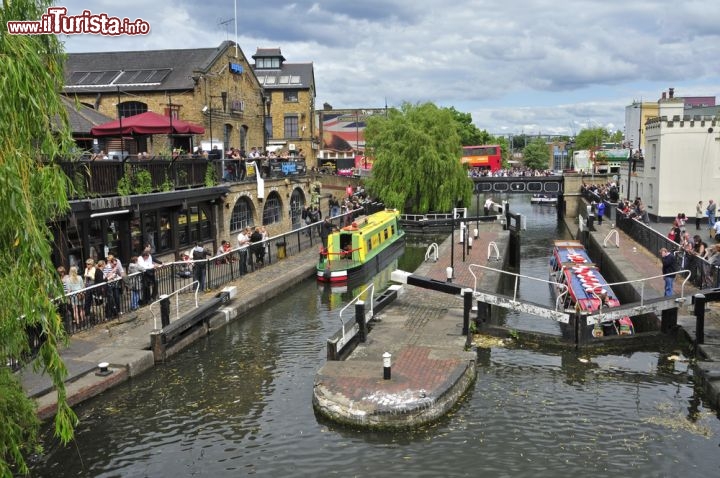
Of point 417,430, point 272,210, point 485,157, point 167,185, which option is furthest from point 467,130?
point 417,430

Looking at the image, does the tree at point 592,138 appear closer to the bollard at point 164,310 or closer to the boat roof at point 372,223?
the boat roof at point 372,223

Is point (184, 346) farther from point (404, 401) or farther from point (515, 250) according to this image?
point (515, 250)

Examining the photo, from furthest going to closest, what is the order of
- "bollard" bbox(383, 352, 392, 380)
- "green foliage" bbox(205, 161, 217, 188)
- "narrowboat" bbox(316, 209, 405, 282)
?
1. "green foliage" bbox(205, 161, 217, 188)
2. "narrowboat" bbox(316, 209, 405, 282)
3. "bollard" bbox(383, 352, 392, 380)

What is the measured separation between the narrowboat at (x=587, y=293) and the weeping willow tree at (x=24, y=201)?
460 inches

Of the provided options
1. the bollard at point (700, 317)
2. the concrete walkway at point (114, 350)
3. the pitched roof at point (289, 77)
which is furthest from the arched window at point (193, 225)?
the pitched roof at point (289, 77)

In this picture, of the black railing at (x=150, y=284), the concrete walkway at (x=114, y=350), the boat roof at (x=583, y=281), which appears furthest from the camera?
the boat roof at (x=583, y=281)

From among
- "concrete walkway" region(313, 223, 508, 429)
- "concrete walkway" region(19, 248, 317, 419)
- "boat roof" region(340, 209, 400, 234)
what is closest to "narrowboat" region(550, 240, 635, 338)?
"concrete walkway" region(313, 223, 508, 429)

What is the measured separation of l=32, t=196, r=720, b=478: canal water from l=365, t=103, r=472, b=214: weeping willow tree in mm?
27187

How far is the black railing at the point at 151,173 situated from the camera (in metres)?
16.5

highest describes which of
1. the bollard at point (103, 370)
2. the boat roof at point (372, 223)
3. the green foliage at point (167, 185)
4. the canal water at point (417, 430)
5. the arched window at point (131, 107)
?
the arched window at point (131, 107)

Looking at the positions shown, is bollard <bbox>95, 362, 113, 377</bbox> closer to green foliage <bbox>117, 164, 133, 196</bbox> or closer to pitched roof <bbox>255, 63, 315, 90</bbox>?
green foliage <bbox>117, 164, 133, 196</bbox>

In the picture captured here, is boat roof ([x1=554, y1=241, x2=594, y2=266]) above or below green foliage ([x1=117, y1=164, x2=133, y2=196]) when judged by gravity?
below

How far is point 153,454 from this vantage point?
32.7 feet

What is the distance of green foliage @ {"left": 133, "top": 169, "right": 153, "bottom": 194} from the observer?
19214 mm
